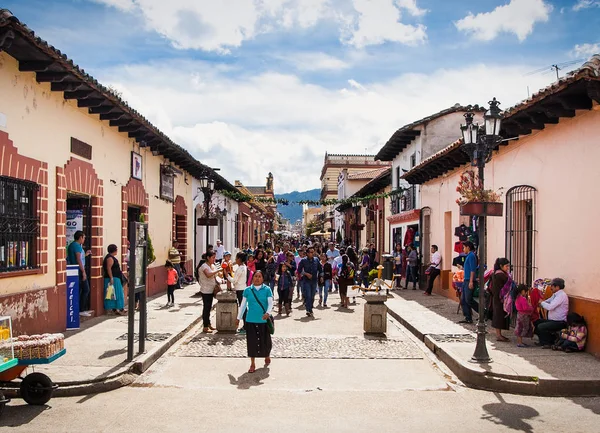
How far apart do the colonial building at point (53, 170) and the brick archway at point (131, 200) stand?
25 mm

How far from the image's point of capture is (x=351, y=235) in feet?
161

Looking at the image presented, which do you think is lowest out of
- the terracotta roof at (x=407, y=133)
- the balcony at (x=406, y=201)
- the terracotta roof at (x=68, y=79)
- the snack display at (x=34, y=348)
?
the snack display at (x=34, y=348)

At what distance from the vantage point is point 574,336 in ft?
31.1

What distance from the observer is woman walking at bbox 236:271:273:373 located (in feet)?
29.0

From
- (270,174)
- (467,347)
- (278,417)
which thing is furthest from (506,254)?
(270,174)

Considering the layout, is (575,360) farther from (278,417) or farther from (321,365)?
(278,417)

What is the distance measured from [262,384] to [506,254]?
7.18m

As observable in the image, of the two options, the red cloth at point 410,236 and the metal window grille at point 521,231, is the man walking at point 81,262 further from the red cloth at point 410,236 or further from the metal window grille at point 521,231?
the red cloth at point 410,236

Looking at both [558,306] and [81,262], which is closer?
→ [558,306]

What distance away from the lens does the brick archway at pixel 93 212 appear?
11.3 metres

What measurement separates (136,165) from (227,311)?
601cm

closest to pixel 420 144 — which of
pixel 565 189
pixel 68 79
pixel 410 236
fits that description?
pixel 410 236

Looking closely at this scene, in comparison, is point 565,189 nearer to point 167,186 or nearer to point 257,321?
point 257,321

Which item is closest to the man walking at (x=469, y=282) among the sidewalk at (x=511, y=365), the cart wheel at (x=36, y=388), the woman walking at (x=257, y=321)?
the sidewalk at (x=511, y=365)
